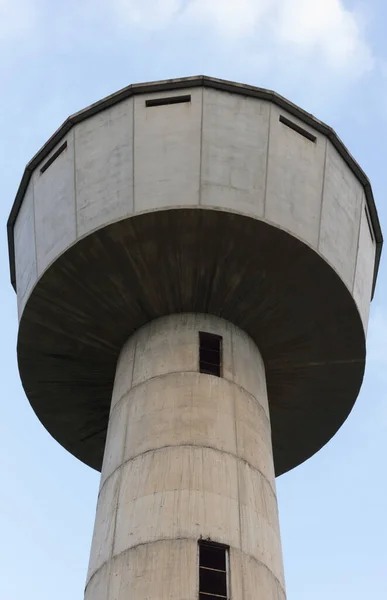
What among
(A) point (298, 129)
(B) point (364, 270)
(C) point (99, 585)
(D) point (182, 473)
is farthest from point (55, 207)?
(C) point (99, 585)

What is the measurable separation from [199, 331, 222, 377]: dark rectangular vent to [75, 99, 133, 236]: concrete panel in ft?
10.9

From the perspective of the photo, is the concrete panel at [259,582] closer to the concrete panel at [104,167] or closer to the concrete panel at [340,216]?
the concrete panel at [340,216]

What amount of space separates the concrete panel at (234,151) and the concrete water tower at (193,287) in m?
0.04

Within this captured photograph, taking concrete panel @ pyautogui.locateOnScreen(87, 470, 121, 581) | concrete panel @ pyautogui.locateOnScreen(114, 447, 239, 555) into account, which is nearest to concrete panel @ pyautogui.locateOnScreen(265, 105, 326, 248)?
concrete panel @ pyautogui.locateOnScreen(114, 447, 239, 555)

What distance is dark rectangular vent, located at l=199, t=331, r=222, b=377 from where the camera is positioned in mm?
19875

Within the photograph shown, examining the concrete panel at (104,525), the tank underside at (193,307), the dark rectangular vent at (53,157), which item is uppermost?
the dark rectangular vent at (53,157)

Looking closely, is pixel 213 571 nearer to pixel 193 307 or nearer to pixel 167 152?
pixel 193 307

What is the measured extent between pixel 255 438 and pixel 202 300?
3577mm

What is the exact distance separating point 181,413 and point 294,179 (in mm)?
5800

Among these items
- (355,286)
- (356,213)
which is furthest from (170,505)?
(356,213)

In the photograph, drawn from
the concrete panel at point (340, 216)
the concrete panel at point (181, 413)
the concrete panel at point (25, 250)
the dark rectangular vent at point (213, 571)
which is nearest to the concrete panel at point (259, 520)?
the dark rectangular vent at point (213, 571)

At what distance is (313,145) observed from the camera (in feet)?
69.8

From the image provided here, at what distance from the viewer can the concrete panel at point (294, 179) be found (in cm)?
1967

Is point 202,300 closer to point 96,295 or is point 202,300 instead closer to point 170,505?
point 96,295
